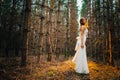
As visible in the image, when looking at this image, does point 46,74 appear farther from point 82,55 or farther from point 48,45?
point 48,45

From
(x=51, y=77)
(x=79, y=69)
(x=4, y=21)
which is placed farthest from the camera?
(x=4, y=21)

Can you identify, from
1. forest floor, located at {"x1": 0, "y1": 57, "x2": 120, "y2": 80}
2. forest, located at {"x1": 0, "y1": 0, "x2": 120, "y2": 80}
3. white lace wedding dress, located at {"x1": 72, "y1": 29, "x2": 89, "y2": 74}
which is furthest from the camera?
white lace wedding dress, located at {"x1": 72, "y1": 29, "x2": 89, "y2": 74}

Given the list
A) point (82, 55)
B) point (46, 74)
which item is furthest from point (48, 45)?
point (46, 74)

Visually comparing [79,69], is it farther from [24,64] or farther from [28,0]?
[28,0]

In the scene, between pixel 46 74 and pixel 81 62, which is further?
pixel 81 62

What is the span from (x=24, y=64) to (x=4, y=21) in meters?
12.4

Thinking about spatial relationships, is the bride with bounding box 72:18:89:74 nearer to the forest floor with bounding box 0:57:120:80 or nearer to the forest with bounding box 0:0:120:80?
the forest floor with bounding box 0:57:120:80

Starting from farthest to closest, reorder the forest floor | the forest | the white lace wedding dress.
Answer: the white lace wedding dress
the forest
the forest floor

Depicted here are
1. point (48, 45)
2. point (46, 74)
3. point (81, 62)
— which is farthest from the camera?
point (48, 45)

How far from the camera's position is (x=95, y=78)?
27.1ft

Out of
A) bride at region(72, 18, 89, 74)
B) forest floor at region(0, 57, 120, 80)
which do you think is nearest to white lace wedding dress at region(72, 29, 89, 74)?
bride at region(72, 18, 89, 74)

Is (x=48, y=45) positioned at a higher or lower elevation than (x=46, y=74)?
higher

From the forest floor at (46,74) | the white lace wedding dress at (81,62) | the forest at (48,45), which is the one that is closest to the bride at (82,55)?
the white lace wedding dress at (81,62)

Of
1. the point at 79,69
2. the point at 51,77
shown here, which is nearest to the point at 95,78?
the point at 79,69
